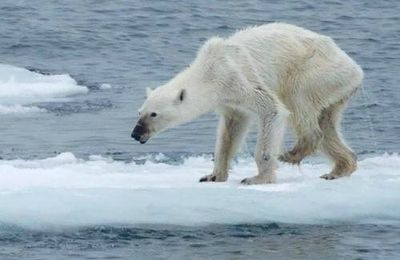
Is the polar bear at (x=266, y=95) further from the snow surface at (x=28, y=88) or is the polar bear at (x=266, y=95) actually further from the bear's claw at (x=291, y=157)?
the snow surface at (x=28, y=88)

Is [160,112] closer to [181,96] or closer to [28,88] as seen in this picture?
[181,96]

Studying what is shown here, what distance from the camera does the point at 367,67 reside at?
22266 mm

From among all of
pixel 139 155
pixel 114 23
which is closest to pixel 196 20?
pixel 114 23

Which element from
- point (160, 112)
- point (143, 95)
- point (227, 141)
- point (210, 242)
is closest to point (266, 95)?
point (227, 141)

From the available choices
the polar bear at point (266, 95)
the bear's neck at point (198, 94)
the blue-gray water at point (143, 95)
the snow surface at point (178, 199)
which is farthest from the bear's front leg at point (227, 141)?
the blue-gray water at point (143, 95)

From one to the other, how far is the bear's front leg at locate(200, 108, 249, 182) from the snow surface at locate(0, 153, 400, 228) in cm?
13

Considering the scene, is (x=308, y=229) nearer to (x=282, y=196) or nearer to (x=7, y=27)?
→ (x=282, y=196)

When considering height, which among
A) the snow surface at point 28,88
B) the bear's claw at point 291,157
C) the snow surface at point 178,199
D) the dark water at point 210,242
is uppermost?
the snow surface at point 28,88

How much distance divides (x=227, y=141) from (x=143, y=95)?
7274 millimetres

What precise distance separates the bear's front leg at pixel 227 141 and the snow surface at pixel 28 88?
587 cm

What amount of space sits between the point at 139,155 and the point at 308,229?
4.33 meters

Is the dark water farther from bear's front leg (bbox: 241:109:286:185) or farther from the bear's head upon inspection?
the bear's head

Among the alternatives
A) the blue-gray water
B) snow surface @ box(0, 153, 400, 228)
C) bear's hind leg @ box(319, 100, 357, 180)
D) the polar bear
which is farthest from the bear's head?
bear's hind leg @ box(319, 100, 357, 180)

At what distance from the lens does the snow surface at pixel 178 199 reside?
11062 millimetres
